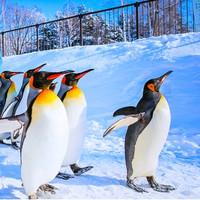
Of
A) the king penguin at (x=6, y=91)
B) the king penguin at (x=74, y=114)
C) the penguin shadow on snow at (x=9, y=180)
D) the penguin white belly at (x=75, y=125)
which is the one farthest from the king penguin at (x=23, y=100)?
the penguin white belly at (x=75, y=125)

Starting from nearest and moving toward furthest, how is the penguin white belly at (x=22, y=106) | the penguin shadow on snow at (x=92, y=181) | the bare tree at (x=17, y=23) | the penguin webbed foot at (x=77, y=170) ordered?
1. the penguin shadow on snow at (x=92, y=181)
2. the penguin webbed foot at (x=77, y=170)
3. the penguin white belly at (x=22, y=106)
4. the bare tree at (x=17, y=23)

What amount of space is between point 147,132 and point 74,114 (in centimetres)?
63

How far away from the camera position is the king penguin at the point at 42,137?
1.66 meters

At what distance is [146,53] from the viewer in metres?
5.40

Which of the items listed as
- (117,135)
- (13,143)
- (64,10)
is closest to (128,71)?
(117,135)

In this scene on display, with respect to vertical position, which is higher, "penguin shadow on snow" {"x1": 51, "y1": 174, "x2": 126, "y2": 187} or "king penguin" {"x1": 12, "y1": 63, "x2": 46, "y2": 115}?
"king penguin" {"x1": 12, "y1": 63, "x2": 46, "y2": 115}

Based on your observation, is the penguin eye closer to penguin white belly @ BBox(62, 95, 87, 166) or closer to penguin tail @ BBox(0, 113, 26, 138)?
penguin white belly @ BBox(62, 95, 87, 166)

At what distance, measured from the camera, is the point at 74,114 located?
2.19 meters

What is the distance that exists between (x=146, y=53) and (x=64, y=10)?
1813cm

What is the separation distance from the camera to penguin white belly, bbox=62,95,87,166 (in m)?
2.18

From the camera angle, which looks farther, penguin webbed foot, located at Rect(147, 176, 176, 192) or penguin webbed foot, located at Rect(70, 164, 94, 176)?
penguin webbed foot, located at Rect(70, 164, 94, 176)

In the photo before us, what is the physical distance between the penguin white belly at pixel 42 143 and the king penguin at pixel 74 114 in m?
0.46

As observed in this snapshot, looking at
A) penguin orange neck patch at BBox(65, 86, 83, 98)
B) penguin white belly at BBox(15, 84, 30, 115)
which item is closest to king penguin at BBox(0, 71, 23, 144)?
penguin white belly at BBox(15, 84, 30, 115)

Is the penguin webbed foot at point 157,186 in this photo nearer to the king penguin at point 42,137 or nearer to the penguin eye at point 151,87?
the penguin eye at point 151,87
